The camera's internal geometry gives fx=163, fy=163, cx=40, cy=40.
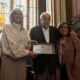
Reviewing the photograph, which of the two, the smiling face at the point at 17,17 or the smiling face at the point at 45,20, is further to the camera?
the smiling face at the point at 45,20

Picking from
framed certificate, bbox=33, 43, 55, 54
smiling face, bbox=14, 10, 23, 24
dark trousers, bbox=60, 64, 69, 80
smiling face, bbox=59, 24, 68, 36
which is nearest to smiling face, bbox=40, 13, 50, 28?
smiling face, bbox=59, 24, 68, 36

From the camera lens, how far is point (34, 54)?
208 cm

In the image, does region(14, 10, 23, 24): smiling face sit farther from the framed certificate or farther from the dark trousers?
the dark trousers

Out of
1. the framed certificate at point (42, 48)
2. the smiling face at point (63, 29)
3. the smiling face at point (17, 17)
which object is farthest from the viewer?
the smiling face at point (63, 29)

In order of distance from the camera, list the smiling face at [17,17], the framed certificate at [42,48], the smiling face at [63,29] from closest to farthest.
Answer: the smiling face at [17,17] → the framed certificate at [42,48] → the smiling face at [63,29]

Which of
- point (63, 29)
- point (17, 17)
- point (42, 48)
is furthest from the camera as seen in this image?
point (63, 29)

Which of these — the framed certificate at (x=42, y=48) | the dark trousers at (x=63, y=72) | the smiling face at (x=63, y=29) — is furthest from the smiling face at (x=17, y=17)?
the dark trousers at (x=63, y=72)

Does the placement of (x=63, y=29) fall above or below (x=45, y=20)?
below

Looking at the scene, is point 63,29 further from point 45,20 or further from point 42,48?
point 42,48

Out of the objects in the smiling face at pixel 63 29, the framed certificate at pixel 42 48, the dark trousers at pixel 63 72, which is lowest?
the dark trousers at pixel 63 72

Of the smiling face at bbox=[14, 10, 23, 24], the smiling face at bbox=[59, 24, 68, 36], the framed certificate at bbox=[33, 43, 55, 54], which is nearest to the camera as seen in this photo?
the smiling face at bbox=[14, 10, 23, 24]

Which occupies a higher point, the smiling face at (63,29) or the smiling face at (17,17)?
the smiling face at (17,17)

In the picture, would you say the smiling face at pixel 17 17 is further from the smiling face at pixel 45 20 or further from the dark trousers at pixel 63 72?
Answer: the dark trousers at pixel 63 72

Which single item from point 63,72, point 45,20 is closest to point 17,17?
point 45,20
